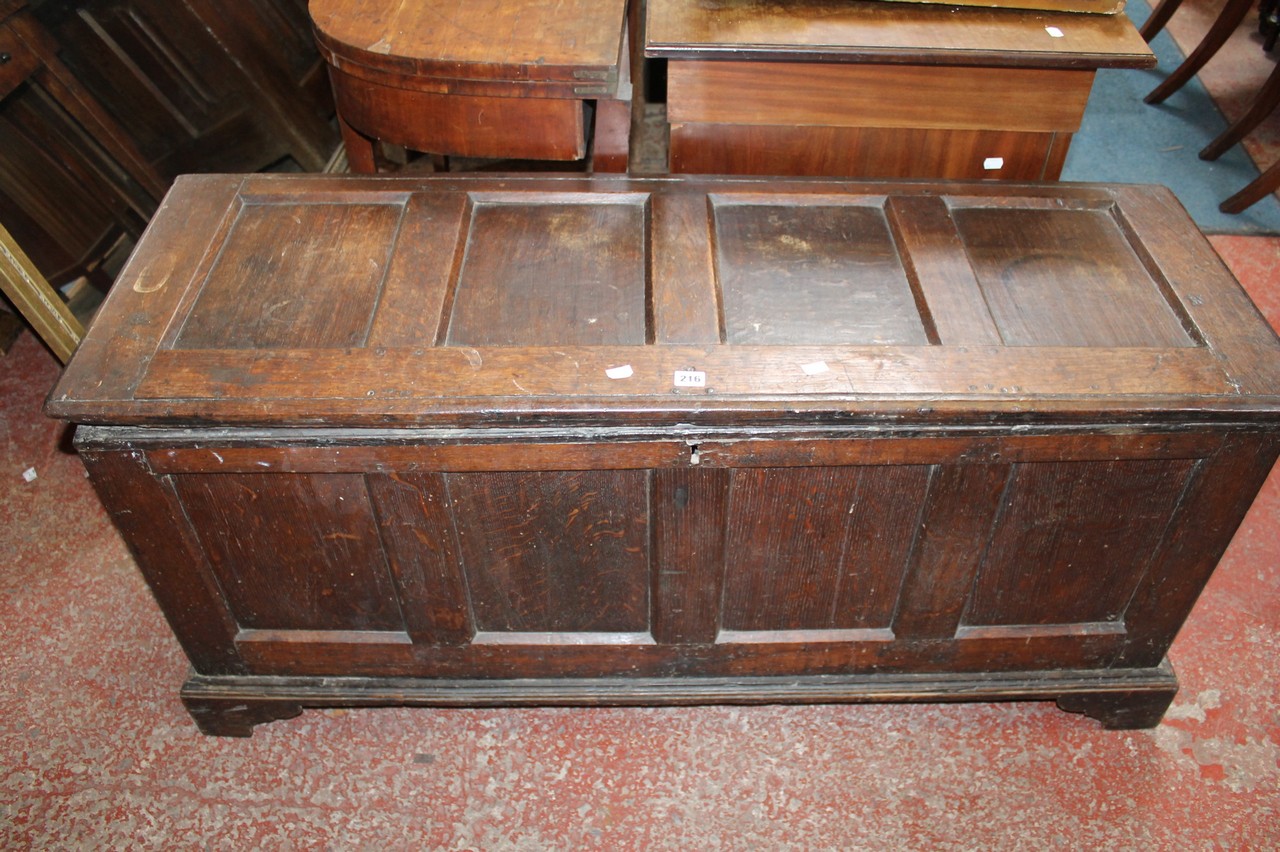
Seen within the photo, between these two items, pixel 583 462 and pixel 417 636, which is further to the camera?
pixel 417 636

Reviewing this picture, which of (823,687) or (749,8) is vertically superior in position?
(749,8)

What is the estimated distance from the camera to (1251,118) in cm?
311

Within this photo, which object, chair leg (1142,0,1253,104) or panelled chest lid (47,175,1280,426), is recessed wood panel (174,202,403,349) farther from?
chair leg (1142,0,1253,104)

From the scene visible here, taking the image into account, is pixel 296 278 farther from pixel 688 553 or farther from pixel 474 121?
pixel 688 553

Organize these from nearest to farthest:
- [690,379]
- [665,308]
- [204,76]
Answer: [690,379], [665,308], [204,76]

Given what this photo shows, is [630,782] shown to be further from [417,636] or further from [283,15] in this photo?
[283,15]

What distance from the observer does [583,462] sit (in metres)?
1.47

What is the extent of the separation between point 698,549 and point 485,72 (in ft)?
2.98

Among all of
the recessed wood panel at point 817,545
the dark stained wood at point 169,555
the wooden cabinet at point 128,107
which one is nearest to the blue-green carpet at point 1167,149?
the recessed wood panel at point 817,545

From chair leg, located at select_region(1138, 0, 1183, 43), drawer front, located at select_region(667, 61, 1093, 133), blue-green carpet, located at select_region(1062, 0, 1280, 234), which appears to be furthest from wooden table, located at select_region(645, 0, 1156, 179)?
chair leg, located at select_region(1138, 0, 1183, 43)

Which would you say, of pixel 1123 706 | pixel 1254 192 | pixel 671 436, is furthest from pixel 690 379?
pixel 1254 192

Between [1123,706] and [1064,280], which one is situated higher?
[1064,280]

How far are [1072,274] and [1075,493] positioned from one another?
1.24ft

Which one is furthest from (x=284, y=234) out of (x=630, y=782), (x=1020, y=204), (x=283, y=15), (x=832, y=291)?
(x=283, y=15)
